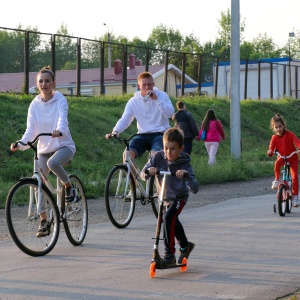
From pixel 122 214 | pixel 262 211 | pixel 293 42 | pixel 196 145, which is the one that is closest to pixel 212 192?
pixel 262 211

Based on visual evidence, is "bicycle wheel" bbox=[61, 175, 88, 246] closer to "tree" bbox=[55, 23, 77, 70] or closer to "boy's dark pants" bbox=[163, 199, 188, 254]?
"boy's dark pants" bbox=[163, 199, 188, 254]

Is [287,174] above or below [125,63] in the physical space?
below

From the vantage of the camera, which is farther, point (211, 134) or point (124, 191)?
point (211, 134)

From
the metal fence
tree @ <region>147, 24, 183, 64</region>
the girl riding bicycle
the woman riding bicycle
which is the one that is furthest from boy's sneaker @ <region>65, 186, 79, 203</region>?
tree @ <region>147, 24, 183, 64</region>

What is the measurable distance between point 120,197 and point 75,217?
145 cm

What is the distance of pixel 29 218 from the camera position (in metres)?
9.00

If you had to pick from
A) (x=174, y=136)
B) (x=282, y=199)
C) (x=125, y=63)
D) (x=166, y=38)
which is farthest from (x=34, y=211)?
(x=166, y=38)

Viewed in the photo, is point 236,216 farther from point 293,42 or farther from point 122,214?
point 293,42

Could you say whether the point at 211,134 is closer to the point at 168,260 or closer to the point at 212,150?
the point at 212,150

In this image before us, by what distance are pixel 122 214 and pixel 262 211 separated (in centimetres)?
268

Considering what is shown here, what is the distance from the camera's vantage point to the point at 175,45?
137 m

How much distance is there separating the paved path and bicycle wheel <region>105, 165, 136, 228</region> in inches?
5.3

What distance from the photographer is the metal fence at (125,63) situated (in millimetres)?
28953

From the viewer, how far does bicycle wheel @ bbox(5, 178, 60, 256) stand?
8.73 metres
